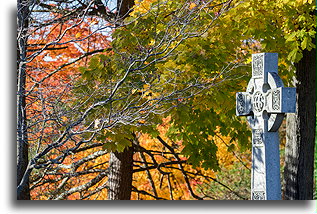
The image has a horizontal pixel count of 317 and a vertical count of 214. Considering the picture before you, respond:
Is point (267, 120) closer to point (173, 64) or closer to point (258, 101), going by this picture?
point (258, 101)

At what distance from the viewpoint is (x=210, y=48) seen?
606 cm

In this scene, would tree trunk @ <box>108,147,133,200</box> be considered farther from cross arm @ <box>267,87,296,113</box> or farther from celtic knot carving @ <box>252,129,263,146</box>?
cross arm @ <box>267,87,296,113</box>

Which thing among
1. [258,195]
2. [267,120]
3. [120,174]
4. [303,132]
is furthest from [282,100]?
[120,174]

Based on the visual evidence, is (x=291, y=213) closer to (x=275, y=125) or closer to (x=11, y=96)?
(x=275, y=125)

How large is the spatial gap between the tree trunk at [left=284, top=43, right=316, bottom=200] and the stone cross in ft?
8.36

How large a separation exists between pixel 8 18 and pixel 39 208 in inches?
70.1

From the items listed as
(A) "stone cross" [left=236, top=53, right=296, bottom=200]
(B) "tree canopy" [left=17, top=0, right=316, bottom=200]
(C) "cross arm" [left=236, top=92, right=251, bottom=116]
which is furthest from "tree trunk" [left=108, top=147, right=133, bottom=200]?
(A) "stone cross" [left=236, top=53, right=296, bottom=200]

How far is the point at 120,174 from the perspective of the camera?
705cm

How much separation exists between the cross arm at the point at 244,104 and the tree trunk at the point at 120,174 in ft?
8.11

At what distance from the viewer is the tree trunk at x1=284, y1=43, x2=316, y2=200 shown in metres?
7.04

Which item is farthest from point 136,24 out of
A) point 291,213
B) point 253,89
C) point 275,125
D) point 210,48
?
point 291,213

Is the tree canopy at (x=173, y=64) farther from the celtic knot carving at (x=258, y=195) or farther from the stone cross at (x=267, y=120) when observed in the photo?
the celtic knot carving at (x=258, y=195)

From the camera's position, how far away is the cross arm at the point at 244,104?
15.7 feet

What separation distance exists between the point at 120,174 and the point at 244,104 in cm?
270
